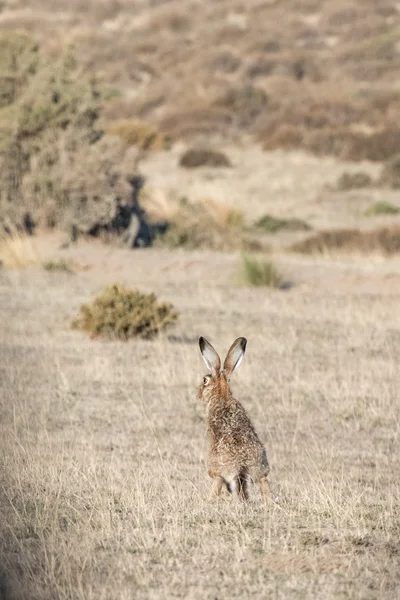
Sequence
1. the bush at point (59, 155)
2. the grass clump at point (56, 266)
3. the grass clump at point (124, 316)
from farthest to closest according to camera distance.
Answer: the bush at point (59, 155) → the grass clump at point (56, 266) → the grass clump at point (124, 316)

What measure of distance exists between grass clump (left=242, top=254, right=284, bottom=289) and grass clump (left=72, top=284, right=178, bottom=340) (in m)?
3.48

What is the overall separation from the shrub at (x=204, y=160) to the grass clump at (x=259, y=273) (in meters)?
17.3

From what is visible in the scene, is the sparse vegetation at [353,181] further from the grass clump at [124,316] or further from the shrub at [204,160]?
the grass clump at [124,316]

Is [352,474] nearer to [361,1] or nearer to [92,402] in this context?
[92,402]

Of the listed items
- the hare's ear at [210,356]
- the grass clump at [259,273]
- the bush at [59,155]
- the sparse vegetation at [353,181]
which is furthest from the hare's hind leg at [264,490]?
the sparse vegetation at [353,181]

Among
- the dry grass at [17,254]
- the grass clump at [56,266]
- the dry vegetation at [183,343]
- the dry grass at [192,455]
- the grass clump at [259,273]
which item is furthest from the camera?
the dry grass at [17,254]

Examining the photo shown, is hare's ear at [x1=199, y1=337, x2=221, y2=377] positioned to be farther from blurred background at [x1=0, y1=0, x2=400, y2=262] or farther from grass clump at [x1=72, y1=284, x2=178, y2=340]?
blurred background at [x1=0, y1=0, x2=400, y2=262]

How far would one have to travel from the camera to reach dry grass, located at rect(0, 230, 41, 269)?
1766cm

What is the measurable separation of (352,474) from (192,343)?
4979mm

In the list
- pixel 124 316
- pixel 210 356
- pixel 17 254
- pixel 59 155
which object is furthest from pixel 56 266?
pixel 210 356

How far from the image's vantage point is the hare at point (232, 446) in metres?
5.69

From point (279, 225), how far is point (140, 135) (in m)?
13.6

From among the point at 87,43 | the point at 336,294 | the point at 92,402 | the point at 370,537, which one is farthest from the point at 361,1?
the point at 370,537

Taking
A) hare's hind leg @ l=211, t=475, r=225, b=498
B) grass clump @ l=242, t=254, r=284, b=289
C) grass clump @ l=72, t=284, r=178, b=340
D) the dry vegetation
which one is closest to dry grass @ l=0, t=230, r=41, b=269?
the dry vegetation
